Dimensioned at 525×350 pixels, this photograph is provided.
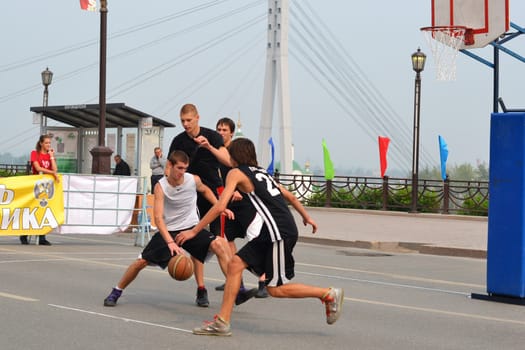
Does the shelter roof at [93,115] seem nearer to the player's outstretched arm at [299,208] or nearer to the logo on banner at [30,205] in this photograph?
the logo on banner at [30,205]

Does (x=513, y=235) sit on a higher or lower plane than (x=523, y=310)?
higher

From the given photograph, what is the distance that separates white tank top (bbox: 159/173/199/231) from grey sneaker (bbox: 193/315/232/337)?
167cm

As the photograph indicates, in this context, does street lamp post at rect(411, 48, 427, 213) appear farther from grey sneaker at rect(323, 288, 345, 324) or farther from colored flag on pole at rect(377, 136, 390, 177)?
grey sneaker at rect(323, 288, 345, 324)

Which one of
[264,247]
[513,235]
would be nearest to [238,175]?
[264,247]

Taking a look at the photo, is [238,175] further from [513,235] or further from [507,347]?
[513,235]

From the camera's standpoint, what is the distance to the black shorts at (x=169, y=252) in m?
9.83

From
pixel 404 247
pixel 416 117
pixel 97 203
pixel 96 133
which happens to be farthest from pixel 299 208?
pixel 416 117

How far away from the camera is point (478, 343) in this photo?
8.57 m

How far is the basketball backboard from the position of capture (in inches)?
704

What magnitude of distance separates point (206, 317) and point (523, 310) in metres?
3.45

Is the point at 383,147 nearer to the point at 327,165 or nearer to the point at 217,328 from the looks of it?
the point at 327,165

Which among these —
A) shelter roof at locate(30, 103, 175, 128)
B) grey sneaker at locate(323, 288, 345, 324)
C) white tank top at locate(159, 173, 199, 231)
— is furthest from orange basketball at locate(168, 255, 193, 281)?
shelter roof at locate(30, 103, 175, 128)

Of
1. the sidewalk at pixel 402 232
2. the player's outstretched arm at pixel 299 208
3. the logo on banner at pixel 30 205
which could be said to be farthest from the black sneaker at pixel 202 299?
the sidewalk at pixel 402 232

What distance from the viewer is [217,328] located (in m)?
8.40
